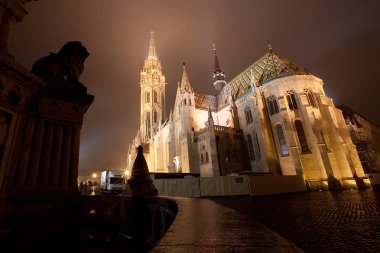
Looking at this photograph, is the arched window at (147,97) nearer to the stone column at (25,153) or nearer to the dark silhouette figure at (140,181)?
the dark silhouette figure at (140,181)

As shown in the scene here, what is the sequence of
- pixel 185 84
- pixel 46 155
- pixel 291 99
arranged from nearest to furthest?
pixel 46 155, pixel 291 99, pixel 185 84

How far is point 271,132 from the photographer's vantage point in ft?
84.6

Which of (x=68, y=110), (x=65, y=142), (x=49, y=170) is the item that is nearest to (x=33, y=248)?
(x=49, y=170)

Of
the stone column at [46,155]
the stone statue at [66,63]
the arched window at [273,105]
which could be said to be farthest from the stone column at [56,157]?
the arched window at [273,105]

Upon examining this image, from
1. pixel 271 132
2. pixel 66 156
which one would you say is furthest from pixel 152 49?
pixel 66 156

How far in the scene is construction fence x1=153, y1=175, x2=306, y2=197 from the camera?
16484 mm

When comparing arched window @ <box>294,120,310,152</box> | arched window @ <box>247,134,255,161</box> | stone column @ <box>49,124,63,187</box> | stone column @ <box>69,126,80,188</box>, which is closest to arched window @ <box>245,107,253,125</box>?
arched window @ <box>247,134,255,161</box>

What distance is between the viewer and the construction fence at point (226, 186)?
649 inches

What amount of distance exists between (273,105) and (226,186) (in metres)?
15.5

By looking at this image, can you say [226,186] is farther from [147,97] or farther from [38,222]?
[147,97]

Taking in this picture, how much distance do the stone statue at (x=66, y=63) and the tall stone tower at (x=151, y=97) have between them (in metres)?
44.8

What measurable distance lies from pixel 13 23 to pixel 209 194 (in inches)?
644

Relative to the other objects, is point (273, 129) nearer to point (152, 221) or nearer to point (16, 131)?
point (152, 221)

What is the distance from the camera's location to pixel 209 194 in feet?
57.1
